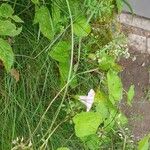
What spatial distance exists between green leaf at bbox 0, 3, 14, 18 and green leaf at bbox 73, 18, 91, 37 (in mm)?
277

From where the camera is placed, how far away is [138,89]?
2.69 meters

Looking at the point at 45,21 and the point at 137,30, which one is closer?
the point at 45,21

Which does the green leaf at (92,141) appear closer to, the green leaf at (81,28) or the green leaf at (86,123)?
the green leaf at (86,123)

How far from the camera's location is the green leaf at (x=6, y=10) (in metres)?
1.84

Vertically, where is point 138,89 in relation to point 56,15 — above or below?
below

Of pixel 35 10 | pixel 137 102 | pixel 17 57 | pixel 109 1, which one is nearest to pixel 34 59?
pixel 17 57

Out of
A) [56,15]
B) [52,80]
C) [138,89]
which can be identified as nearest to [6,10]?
[56,15]

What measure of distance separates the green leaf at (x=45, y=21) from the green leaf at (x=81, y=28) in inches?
4.1

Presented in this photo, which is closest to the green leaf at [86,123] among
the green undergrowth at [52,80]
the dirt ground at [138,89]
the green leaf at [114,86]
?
the green undergrowth at [52,80]

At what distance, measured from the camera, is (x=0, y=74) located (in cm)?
201

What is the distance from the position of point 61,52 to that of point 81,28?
13cm

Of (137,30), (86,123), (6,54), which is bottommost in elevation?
(86,123)

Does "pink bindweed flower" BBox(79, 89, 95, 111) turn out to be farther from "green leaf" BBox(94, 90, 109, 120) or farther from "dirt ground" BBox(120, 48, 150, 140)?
"dirt ground" BBox(120, 48, 150, 140)

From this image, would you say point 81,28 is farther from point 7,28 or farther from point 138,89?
point 138,89
